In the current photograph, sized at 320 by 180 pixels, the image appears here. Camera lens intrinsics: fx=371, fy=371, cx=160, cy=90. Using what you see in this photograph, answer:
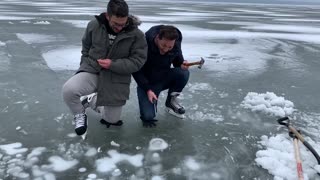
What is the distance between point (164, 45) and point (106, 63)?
70 centimetres

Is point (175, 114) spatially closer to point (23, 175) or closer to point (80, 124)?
point (80, 124)

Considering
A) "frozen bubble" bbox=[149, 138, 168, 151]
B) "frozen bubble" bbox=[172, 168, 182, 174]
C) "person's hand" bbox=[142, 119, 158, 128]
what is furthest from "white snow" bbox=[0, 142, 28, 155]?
"frozen bubble" bbox=[172, 168, 182, 174]

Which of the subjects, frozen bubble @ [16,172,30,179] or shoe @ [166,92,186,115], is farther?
shoe @ [166,92,186,115]

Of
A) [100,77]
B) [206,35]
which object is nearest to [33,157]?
[100,77]

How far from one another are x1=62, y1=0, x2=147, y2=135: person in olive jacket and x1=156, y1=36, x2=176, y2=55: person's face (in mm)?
177

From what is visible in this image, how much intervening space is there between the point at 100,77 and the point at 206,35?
9366 millimetres

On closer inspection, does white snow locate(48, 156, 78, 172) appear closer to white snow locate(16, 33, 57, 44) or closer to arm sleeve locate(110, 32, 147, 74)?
arm sleeve locate(110, 32, 147, 74)

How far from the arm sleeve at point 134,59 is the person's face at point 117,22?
0.24m

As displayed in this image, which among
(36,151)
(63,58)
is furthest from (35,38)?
(36,151)

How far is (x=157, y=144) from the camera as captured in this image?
390cm

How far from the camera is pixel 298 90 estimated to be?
19.6ft

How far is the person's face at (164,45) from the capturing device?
3.99 meters

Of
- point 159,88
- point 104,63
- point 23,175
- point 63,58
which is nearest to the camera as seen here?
point 23,175

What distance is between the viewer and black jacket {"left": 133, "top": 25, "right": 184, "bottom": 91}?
167 inches
